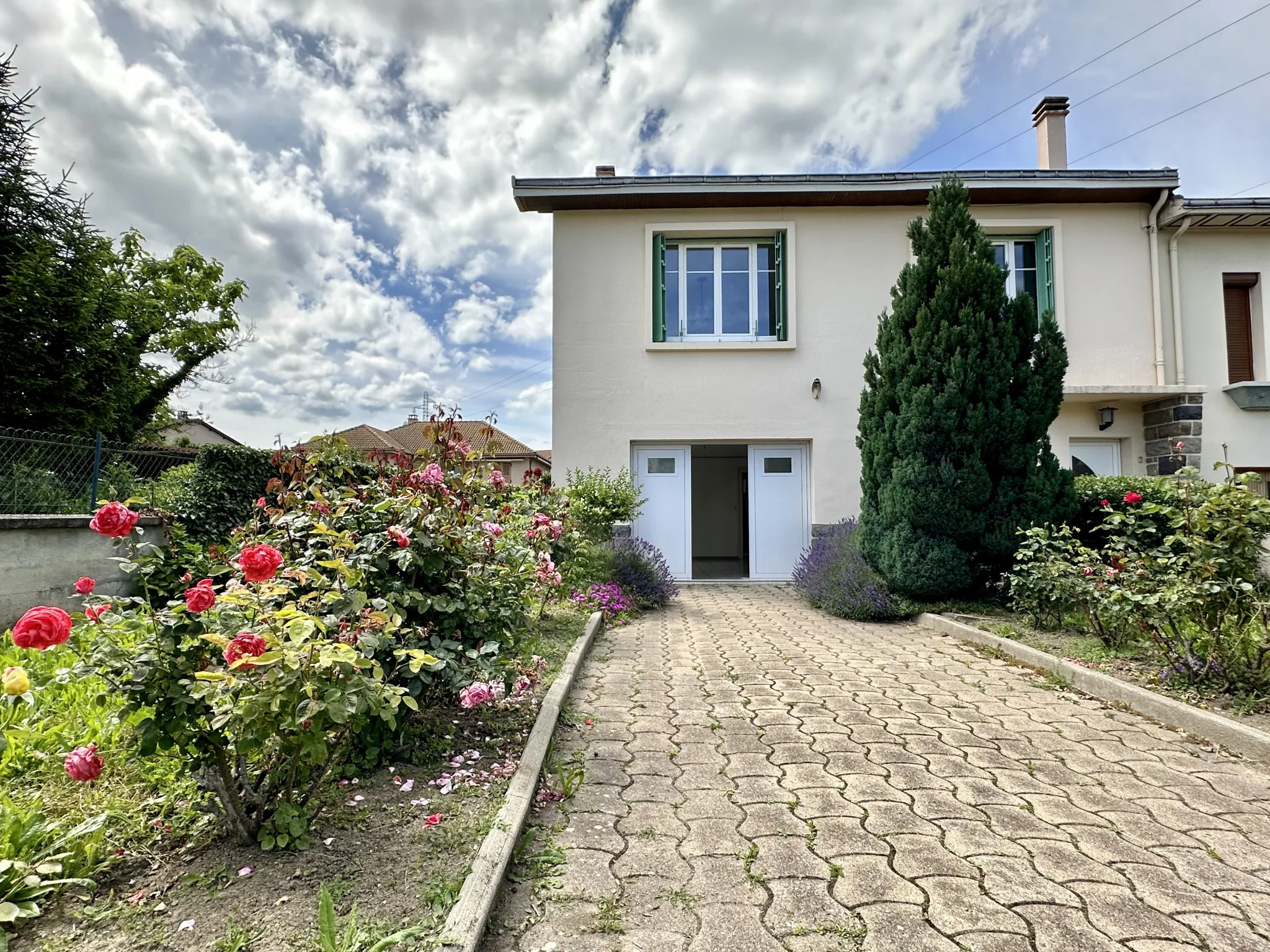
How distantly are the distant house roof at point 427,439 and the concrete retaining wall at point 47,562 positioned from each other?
2.38 metres

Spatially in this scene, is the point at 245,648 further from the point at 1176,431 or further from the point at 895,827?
the point at 1176,431

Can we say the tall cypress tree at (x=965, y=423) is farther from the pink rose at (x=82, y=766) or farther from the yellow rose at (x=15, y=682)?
the yellow rose at (x=15, y=682)

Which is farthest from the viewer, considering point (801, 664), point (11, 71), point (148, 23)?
point (11, 71)

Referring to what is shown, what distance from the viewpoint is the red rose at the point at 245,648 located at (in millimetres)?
1669

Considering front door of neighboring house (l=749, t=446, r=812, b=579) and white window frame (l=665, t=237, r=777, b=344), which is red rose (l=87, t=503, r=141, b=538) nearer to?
white window frame (l=665, t=237, r=777, b=344)

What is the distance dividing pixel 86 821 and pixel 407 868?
1.01 meters

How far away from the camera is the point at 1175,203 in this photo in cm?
912

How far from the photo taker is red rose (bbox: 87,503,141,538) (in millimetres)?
1805

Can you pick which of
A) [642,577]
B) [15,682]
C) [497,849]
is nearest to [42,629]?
[15,682]

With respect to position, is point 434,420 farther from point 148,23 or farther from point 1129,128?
point 1129,128

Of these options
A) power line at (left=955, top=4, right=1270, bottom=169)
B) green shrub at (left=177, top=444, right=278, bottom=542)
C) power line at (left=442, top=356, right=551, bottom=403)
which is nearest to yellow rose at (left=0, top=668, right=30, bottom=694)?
green shrub at (left=177, top=444, right=278, bottom=542)

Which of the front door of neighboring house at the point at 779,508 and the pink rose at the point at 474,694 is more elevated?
the front door of neighboring house at the point at 779,508

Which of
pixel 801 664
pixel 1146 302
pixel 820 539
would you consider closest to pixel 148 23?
pixel 801 664

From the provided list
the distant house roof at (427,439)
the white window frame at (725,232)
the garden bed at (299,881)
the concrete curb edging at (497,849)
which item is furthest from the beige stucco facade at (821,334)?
the garden bed at (299,881)
